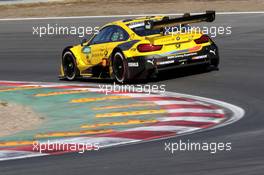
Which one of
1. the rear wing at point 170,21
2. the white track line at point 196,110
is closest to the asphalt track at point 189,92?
the white track line at point 196,110

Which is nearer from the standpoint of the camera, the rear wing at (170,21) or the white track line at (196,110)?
the white track line at (196,110)

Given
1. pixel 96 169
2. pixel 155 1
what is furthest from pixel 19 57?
pixel 96 169

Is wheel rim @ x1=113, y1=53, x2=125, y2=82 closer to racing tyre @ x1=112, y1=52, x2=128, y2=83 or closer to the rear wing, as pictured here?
racing tyre @ x1=112, y1=52, x2=128, y2=83

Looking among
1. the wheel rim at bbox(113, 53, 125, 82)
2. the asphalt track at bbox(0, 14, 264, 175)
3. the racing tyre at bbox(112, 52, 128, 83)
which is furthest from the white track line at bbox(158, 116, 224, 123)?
the wheel rim at bbox(113, 53, 125, 82)

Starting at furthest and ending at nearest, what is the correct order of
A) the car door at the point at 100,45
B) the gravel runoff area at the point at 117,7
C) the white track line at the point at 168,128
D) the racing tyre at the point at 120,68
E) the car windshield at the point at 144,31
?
the gravel runoff area at the point at 117,7 → the car door at the point at 100,45 → the car windshield at the point at 144,31 → the racing tyre at the point at 120,68 → the white track line at the point at 168,128

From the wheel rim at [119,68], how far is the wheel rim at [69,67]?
179 cm

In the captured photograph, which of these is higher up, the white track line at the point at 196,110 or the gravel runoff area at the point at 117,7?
the gravel runoff area at the point at 117,7

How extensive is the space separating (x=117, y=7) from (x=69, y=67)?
1256 centimetres

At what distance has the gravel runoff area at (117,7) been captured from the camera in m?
29.6

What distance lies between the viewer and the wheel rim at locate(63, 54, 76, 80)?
19219 millimetres

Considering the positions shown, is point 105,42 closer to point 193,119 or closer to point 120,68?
point 120,68

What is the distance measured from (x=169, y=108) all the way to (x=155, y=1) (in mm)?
18767

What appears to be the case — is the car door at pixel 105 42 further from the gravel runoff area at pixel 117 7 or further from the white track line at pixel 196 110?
the gravel runoff area at pixel 117 7

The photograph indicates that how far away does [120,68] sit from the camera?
17.6 metres
